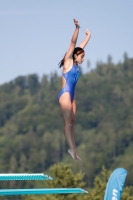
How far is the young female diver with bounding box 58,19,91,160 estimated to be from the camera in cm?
1419

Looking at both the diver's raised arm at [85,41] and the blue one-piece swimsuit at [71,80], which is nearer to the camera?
the blue one-piece swimsuit at [71,80]

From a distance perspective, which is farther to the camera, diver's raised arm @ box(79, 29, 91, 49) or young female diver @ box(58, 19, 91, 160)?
diver's raised arm @ box(79, 29, 91, 49)

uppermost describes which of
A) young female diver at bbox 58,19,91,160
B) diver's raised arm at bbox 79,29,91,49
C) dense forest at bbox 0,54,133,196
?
dense forest at bbox 0,54,133,196

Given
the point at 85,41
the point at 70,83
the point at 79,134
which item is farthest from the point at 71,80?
the point at 79,134

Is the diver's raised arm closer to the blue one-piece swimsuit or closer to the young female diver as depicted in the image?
the young female diver

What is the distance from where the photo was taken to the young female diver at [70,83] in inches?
559

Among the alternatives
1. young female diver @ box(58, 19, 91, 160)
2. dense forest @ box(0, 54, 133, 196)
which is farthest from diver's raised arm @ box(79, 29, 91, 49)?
dense forest @ box(0, 54, 133, 196)

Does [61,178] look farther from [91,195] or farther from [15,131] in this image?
[15,131]

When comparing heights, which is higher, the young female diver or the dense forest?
the dense forest

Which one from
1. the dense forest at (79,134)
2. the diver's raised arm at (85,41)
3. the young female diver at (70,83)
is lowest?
the young female diver at (70,83)

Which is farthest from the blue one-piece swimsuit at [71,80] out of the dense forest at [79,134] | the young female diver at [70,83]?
the dense forest at [79,134]

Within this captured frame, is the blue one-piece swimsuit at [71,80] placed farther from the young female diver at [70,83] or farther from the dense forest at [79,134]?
the dense forest at [79,134]

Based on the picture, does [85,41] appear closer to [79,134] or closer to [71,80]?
[71,80]

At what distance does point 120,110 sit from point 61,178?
144831 millimetres
